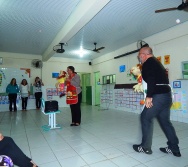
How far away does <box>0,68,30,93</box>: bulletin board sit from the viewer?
22.9 ft

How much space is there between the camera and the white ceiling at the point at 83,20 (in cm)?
324

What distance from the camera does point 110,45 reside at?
6.40 metres

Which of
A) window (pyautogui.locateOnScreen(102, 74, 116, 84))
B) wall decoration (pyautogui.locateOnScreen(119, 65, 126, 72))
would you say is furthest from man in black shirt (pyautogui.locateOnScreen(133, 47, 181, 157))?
window (pyautogui.locateOnScreen(102, 74, 116, 84))

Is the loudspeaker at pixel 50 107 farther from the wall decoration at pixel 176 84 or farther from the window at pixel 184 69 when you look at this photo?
the window at pixel 184 69

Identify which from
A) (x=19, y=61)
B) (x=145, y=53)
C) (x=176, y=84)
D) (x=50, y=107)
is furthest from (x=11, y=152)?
(x=19, y=61)

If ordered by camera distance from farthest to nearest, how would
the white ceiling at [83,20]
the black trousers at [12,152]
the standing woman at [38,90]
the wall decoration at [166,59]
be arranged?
the standing woman at [38,90] < the wall decoration at [166,59] < the white ceiling at [83,20] < the black trousers at [12,152]

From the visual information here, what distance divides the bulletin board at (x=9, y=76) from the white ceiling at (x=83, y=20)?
1630mm

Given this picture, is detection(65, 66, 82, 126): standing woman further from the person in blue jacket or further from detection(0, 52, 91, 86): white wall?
detection(0, 52, 91, 86): white wall

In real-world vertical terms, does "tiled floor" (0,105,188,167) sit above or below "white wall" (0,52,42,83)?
below

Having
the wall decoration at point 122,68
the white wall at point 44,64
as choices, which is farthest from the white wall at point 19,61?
the wall decoration at point 122,68

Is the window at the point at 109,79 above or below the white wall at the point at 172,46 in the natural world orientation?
below

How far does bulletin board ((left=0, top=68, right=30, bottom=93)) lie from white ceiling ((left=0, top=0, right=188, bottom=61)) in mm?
1630

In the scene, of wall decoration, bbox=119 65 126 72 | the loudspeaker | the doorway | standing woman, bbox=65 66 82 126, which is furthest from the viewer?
the doorway

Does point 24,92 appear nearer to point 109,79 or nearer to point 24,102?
point 24,102
